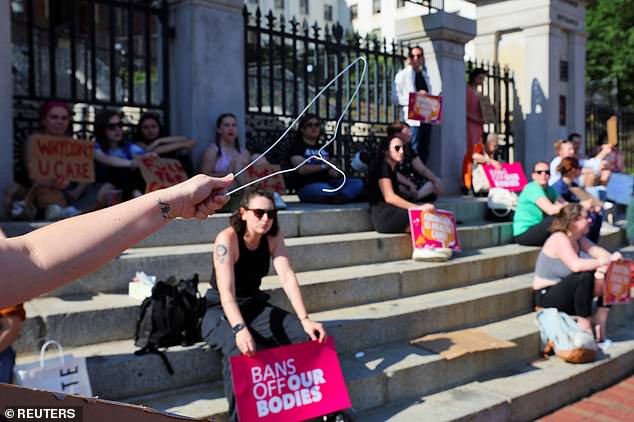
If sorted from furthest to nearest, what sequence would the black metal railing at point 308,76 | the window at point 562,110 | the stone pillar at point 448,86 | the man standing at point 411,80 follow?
the window at point 562,110, the stone pillar at point 448,86, the man standing at point 411,80, the black metal railing at point 308,76

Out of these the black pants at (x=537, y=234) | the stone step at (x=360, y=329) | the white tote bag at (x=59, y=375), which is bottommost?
the stone step at (x=360, y=329)

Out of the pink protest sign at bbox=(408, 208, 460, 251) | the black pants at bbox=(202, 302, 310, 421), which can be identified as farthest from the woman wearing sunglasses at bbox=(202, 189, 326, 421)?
the pink protest sign at bbox=(408, 208, 460, 251)

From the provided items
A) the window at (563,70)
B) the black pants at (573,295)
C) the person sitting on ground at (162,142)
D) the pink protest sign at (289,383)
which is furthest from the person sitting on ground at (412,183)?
the window at (563,70)

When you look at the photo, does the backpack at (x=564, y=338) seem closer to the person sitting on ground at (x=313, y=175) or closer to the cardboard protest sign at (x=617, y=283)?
the cardboard protest sign at (x=617, y=283)

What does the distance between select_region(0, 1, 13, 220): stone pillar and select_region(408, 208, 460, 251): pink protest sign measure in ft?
12.5

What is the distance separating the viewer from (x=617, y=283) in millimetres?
6188

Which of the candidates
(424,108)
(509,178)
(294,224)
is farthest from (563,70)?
(294,224)

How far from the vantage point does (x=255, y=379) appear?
3861mm

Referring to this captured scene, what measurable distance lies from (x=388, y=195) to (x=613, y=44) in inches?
883

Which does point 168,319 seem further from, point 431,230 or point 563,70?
point 563,70

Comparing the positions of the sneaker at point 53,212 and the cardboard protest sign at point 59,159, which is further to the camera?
the cardboard protest sign at point 59,159

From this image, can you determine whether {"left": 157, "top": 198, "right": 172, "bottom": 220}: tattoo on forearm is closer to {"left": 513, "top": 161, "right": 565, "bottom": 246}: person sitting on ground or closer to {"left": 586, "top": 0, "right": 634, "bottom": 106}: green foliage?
{"left": 513, "top": 161, "right": 565, "bottom": 246}: person sitting on ground

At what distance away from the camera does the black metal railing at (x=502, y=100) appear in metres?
12.0

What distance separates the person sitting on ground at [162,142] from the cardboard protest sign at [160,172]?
0.21 meters
